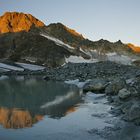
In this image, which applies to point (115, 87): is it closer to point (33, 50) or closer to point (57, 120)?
point (57, 120)

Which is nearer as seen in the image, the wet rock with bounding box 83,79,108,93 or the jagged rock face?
the wet rock with bounding box 83,79,108,93

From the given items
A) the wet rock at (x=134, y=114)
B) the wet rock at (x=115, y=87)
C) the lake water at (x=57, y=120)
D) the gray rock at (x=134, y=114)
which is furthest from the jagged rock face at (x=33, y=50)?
the gray rock at (x=134, y=114)

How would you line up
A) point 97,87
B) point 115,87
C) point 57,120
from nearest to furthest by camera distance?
1. point 57,120
2. point 115,87
3. point 97,87

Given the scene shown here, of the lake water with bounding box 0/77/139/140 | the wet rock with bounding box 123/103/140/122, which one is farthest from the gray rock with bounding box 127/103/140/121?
the lake water with bounding box 0/77/139/140

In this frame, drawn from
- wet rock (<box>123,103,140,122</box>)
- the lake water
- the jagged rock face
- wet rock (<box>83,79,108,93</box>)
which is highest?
the jagged rock face

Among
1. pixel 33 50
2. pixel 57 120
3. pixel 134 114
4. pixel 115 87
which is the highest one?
pixel 33 50

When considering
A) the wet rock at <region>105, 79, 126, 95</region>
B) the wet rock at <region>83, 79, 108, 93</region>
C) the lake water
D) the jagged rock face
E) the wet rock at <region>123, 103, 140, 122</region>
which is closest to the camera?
the lake water

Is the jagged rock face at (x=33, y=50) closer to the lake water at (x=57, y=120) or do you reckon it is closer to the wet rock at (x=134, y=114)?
the lake water at (x=57, y=120)

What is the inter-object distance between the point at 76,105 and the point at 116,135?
11.4m

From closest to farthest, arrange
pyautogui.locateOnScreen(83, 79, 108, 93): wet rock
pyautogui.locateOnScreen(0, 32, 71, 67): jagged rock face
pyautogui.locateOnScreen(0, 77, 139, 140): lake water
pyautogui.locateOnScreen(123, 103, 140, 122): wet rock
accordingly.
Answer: pyautogui.locateOnScreen(0, 77, 139, 140): lake water
pyautogui.locateOnScreen(123, 103, 140, 122): wet rock
pyautogui.locateOnScreen(83, 79, 108, 93): wet rock
pyautogui.locateOnScreen(0, 32, 71, 67): jagged rock face

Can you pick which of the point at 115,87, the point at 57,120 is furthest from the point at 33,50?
the point at 57,120

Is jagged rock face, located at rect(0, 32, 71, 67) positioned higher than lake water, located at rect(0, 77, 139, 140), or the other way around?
jagged rock face, located at rect(0, 32, 71, 67)

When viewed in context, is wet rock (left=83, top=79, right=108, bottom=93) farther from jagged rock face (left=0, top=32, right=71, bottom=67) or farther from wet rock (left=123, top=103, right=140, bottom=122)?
jagged rock face (left=0, top=32, right=71, bottom=67)

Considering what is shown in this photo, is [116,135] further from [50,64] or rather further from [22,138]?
[50,64]
